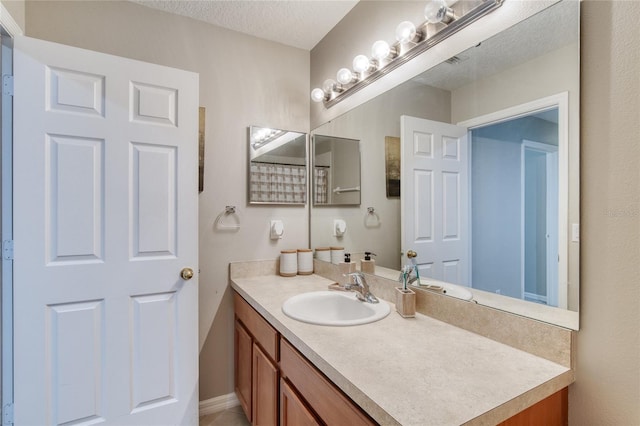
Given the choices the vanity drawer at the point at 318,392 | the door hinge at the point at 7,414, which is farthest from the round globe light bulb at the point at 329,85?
the door hinge at the point at 7,414

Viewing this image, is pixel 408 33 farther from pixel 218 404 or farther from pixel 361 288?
pixel 218 404

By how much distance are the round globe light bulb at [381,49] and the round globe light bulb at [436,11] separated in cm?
28

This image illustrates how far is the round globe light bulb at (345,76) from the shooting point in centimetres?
182

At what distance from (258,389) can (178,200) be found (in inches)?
41.5

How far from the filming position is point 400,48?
1.50 m

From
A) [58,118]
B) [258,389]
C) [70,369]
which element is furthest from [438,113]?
[70,369]

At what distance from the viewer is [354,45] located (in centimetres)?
185

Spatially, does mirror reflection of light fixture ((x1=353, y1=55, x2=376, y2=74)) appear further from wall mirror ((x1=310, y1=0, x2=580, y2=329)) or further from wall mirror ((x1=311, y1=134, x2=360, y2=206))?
wall mirror ((x1=311, y1=134, x2=360, y2=206))

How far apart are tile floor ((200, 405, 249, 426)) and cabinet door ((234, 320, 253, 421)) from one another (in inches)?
4.4

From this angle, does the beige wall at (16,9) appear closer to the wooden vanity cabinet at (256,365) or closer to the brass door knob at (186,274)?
the brass door knob at (186,274)

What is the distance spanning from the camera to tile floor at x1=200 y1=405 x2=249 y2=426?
1843 mm

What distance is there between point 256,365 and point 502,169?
1.43 metres

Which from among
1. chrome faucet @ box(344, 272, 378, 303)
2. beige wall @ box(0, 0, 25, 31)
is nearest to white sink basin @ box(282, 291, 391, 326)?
chrome faucet @ box(344, 272, 378, 303)

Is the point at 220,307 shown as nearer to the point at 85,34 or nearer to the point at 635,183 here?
the point at 85,34
